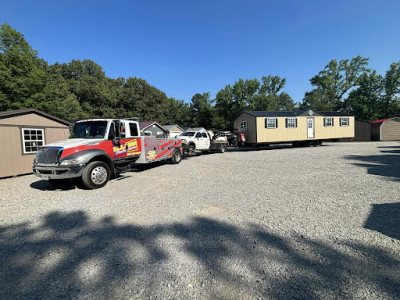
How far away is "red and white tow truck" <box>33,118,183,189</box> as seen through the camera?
6070mm

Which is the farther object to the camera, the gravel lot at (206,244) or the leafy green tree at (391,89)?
the leafy green tree at (391,89)

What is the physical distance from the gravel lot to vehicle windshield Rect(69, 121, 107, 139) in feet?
7.76

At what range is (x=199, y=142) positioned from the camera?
16.1 m

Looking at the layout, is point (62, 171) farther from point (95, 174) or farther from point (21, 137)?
point (21, 137)

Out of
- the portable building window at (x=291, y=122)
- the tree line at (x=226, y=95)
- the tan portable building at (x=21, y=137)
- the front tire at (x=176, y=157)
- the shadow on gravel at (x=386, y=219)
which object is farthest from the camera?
the tree line at (x=226, y=95)

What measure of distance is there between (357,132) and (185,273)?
41.6 meters

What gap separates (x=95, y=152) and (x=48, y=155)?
1338mm

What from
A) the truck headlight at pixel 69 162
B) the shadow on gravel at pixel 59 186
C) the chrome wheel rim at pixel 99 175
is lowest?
the shadow on gravel at pixel 59 186

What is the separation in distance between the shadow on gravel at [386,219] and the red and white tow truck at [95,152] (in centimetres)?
720

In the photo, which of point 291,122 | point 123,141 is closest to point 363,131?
point 291,122

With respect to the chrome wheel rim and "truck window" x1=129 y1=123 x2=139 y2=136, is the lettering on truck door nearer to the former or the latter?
"truck window" x1=129 y1=123 x2=139 y2=136

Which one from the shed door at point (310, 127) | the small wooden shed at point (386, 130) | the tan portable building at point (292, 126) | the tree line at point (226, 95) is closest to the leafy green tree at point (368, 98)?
the tree line at point (226, 95)

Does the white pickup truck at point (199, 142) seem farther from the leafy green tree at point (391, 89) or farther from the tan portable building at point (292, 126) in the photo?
the leafy green tree at point (391, 89)

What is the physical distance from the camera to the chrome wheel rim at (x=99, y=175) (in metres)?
6.54
